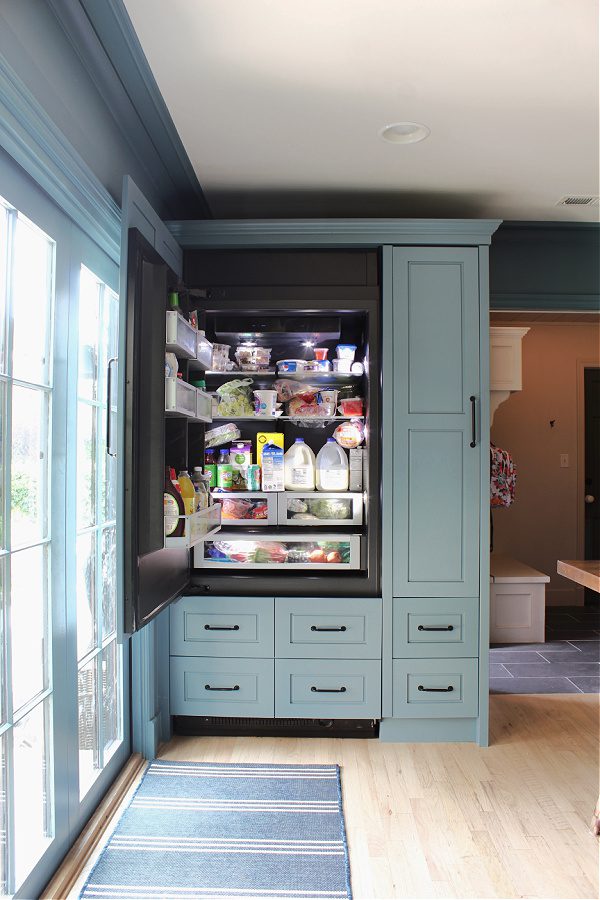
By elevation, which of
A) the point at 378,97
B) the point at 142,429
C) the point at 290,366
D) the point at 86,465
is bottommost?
the point at 86,465


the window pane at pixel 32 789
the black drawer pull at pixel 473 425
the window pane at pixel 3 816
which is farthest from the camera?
the black drawer pull at pixel 473 425

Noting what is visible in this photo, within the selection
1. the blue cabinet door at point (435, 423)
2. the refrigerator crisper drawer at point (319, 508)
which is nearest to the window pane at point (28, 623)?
the refrigerator crisper drawer at point (319, 508)

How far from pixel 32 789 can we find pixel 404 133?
2507mm

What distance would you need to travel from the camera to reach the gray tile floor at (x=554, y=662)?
3570 mm

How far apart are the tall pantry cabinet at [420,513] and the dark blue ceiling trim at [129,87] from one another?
23 cm

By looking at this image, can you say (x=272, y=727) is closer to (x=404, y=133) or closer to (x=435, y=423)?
(x=435, y=423)

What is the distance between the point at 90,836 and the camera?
2.10 metres

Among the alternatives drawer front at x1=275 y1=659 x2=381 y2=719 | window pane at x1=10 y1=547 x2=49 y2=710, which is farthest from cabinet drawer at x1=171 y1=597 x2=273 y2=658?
window pane at x1=10 y1=547 x2=49 y2=710

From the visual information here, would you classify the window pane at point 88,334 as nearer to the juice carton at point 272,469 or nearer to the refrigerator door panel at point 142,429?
the refrigerator door panel at point 142,429

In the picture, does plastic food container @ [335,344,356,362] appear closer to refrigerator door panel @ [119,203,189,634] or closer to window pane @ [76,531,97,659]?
refrigerator door panel @ [119,203,189,634]

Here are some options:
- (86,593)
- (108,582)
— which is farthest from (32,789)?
(108,582)

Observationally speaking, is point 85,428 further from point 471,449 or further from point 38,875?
point 471,449

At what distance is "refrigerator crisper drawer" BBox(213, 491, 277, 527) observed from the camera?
117 inches

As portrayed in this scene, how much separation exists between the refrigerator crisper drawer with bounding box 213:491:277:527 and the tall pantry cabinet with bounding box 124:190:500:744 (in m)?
0.37
